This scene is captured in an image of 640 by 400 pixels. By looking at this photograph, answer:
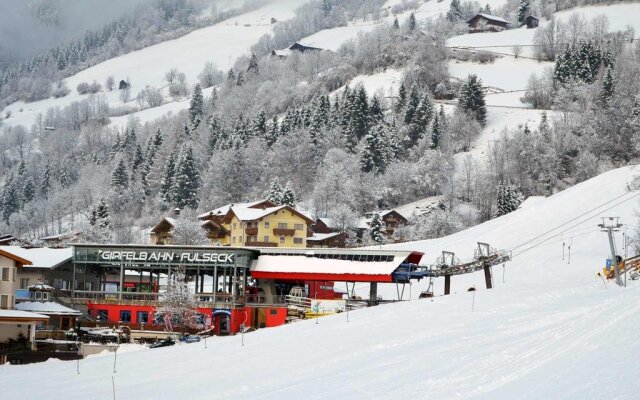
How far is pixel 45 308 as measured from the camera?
199 ft

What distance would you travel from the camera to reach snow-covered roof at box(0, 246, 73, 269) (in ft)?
226

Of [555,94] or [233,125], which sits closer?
[555,94]

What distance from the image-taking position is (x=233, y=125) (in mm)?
181000

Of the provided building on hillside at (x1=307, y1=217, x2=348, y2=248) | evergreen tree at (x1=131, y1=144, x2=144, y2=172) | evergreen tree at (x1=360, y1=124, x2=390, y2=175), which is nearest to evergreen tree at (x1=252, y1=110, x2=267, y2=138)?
evergreen tree at (x1=360, y1=124, x2=390, y2=175)

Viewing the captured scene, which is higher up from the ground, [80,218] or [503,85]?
[503,85]

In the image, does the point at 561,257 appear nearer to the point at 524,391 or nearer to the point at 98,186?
the point at 524,391

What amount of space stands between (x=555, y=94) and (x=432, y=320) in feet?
379

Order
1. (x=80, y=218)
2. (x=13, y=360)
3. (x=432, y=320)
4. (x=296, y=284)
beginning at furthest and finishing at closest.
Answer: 1. (x=80, y=218)
2. (x=296, y=284)
3. (x=13, y=360)
4. (x=432, y=320)

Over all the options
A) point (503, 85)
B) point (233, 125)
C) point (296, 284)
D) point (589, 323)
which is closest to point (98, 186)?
point (233, 125)

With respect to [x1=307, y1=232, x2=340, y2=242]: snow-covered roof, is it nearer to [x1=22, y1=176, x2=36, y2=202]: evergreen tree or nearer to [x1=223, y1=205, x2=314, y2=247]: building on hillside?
[x1=223, y1=205, x2=314, y2=247]: building on hillside

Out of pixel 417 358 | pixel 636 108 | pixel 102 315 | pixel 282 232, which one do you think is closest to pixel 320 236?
pixel 282 232

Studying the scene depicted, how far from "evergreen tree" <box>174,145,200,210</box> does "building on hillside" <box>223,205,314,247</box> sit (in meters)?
37.5

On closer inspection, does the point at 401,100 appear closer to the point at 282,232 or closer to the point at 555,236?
the point at 282,232

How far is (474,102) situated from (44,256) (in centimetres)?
9449
